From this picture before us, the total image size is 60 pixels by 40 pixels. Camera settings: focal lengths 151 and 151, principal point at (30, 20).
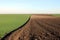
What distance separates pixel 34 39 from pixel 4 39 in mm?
2231

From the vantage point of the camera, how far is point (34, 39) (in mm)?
9422

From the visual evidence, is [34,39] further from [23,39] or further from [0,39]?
[0,39]

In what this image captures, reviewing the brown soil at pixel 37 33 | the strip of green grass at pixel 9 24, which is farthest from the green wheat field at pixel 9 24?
the brown soil at pixel 37 33

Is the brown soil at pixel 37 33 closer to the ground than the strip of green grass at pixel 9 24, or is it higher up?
higher up

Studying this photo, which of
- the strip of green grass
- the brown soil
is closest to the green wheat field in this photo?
the strip of green grass

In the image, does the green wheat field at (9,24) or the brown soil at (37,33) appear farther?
the green wheat field at (9,24)

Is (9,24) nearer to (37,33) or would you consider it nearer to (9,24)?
(9,24)

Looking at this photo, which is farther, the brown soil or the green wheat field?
the green wheat field

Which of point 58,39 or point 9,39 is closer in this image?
point 58,39

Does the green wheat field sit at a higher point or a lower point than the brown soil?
lower

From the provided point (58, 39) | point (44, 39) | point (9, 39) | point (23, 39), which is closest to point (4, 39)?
point (9, 39)

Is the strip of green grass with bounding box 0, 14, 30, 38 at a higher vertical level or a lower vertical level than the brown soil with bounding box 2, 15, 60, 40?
lower

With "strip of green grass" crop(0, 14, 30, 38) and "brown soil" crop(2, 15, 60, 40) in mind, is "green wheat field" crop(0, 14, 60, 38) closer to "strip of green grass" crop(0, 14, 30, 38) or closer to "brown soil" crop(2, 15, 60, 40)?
"strip of green grass" crop(0, 14, 30, 38)

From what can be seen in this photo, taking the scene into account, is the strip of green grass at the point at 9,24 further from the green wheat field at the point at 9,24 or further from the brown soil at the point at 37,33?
the brown soil at the point at 37,33
